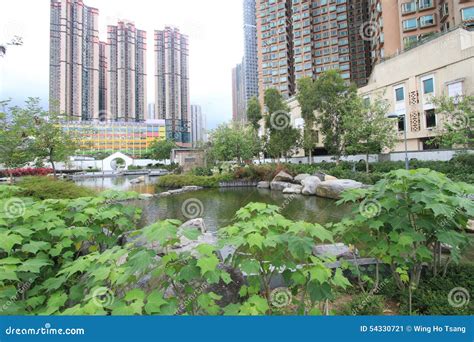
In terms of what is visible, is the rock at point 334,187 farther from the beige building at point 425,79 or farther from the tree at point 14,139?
the tree at point 14,139

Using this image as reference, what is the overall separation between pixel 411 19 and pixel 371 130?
23.9 meters

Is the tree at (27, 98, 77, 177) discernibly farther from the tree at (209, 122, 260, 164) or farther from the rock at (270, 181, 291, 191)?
the tree at (209, 122, 260, 164)

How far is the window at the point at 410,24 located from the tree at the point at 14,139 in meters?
40.1

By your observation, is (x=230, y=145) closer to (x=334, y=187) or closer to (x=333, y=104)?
(x=333, y=104)

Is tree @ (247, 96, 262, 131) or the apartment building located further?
tree @ (247, 96, 262, 131)

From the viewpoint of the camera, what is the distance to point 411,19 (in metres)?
30.7

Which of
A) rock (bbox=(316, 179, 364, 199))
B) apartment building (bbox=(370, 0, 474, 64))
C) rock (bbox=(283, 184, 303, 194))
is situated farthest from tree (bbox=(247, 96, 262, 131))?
rock (bbox=(316, 179, 364, 199))

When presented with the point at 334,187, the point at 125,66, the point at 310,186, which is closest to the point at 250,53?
the point at 125,66

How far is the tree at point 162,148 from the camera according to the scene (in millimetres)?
51281

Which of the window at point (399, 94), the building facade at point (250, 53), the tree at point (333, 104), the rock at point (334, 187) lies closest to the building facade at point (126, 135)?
the tree at point (333, 104)

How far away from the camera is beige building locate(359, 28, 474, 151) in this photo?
2008cm

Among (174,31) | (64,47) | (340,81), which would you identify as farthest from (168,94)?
(340,81)

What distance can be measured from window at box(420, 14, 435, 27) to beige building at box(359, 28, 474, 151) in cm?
1039

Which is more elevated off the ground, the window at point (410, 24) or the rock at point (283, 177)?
the window at point (410, 24)
